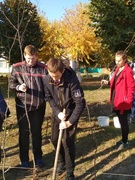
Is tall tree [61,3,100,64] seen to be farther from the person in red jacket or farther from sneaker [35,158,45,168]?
sneaker [35,158,45,168]

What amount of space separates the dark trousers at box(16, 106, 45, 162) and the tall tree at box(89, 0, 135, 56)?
726 cm

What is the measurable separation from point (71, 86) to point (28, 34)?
12072 millimetres

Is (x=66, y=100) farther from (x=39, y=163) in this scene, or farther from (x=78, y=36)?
(x=78, y=36)

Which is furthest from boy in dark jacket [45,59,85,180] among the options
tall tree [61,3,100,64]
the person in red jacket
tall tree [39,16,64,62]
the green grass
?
tall tree [39,16,64,62]

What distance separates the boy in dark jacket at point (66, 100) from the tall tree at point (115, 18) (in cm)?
753

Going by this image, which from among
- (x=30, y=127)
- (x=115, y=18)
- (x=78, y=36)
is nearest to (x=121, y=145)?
(x=30, y=127)

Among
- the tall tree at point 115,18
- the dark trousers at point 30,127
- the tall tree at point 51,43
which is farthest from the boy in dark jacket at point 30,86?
the tall tree at point 51,43

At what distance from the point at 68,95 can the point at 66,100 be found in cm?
6

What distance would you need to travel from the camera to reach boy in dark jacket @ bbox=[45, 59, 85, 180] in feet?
8.68

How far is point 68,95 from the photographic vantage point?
2811 millimetres

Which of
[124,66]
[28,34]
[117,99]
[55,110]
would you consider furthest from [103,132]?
[28,34]

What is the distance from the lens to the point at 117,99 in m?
3.89

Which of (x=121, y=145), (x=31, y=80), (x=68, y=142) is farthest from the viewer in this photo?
(x=121, y=145)

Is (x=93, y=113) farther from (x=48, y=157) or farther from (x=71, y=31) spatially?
(x=71, y=31)
